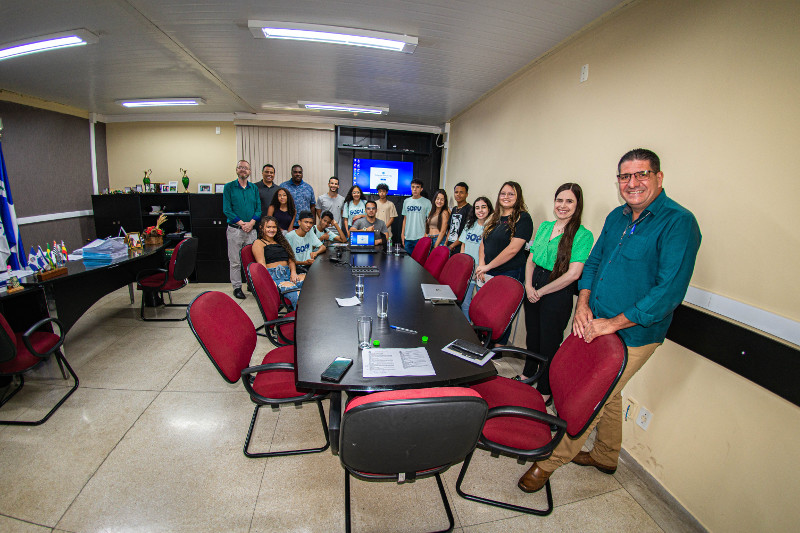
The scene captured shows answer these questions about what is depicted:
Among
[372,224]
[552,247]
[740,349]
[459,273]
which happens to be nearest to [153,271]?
[372,224]

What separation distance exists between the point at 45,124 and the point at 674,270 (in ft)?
28.0

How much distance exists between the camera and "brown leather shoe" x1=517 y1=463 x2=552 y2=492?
1.80 m

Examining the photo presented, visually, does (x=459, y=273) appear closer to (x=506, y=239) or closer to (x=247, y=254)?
(x=506, y=239)

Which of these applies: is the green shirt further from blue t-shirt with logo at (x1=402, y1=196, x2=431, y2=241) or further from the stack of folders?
the stack of folders

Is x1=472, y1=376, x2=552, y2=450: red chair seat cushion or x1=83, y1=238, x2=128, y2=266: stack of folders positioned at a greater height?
x1=83, y1=238, x2=128, y2=266: stack of folders

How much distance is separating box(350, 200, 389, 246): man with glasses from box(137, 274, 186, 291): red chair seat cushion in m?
2.39

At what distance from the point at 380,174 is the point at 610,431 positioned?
5.85m

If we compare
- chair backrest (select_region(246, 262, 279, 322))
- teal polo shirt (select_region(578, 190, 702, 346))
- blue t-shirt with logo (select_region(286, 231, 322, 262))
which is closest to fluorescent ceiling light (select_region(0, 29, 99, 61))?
blue t-shirt with logo (select_region(286, 231, 322, 262))

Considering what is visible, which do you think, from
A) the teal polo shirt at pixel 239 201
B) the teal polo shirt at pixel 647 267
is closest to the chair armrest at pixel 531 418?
the teal polo shirt at pixel 647 267

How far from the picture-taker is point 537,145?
348 cm

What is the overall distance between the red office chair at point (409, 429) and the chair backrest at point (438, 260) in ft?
7.66

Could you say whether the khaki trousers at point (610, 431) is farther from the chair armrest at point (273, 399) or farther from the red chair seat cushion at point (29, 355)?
the red chair seat cushion at point (29, 355)

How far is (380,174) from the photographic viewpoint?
6.71 metres

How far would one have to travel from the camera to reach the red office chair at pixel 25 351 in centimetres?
199
